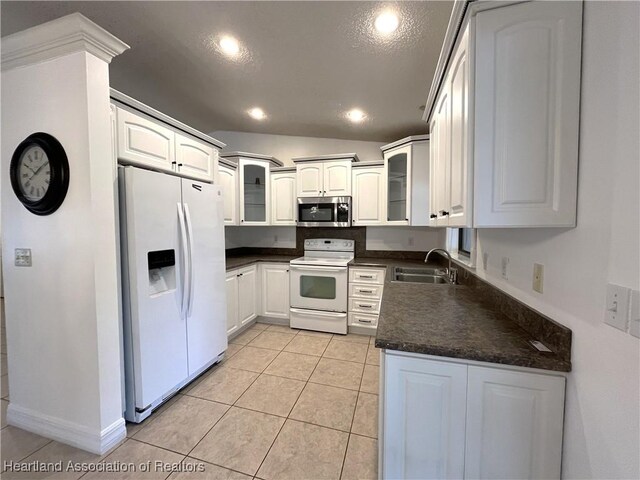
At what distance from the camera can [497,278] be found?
1595 millimetres

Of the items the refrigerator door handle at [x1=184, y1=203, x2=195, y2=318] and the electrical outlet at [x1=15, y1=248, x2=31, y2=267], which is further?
the refrigerator door handle at [x1=184, y1=203, x2=195, y2=318]

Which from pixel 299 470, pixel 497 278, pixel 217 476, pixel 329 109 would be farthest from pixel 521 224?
pixel 329 109

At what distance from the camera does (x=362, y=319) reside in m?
3.19

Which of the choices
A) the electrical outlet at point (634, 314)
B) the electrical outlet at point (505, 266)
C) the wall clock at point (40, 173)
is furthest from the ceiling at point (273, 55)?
the electrical outlet at point (634, 314)

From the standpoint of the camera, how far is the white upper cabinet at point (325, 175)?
3.40 metres

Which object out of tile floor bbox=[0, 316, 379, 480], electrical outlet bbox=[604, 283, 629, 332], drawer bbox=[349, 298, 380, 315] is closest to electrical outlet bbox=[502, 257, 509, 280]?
electrical outlet bbox=[604, 283, 629, 332]

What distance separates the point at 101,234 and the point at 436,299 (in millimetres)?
2066

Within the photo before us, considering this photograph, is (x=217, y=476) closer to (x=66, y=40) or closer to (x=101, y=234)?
(x=101, y=234)

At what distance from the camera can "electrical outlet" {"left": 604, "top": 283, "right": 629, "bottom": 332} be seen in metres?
0.75

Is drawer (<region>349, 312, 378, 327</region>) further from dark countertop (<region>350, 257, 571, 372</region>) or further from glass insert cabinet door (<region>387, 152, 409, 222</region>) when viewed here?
dark countertop (<region>350, 257, 571, 372</region>)

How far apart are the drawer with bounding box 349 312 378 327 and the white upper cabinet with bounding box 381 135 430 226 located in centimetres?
118

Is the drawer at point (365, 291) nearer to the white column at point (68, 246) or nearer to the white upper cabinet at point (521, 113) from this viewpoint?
the white upper cabinet at point (521, 113)

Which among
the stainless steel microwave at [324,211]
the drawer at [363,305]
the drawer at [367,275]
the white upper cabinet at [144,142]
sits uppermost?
the white upper cabinet at [144,142]

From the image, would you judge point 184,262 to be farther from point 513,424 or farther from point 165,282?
point 513,424
